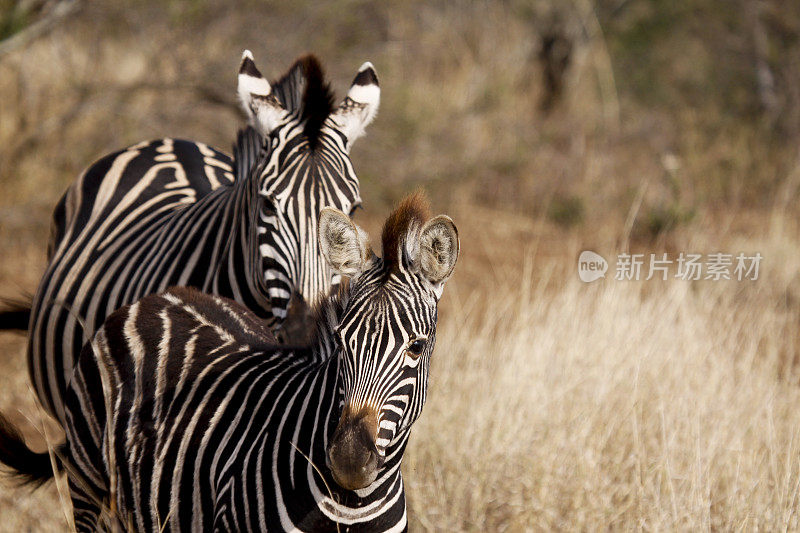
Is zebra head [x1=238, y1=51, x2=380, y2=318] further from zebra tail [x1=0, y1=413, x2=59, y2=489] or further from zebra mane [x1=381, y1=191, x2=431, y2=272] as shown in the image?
zebra tail [x1=0, y1=413, x2=59, y2=489]

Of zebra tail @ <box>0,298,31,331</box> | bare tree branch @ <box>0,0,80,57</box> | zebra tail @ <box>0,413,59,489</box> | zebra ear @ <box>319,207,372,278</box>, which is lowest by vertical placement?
zebra tail @ <box>0,413,59,489</box>

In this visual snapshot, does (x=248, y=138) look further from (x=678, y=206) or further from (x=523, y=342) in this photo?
(x=678, y=206)

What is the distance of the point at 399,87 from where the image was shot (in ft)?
32.4

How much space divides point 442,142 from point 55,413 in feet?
20.7

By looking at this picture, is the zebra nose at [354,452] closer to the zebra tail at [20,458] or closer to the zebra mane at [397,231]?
the zebra mane at [397,231]

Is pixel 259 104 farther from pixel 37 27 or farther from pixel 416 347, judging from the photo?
pixel 37 27

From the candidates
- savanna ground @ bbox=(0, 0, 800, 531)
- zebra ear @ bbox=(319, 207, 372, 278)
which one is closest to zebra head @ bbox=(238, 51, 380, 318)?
zebra ear @ bbox=(319, 207, 372, 278)

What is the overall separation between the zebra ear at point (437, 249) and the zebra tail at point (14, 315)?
119 inches

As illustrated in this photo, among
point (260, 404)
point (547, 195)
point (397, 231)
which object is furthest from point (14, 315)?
point (547, 195)

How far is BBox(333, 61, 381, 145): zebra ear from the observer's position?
3.89 meters

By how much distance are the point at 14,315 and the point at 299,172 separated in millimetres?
2096

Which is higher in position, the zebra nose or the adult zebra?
the adult zebra

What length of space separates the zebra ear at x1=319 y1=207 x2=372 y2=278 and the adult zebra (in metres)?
0.44

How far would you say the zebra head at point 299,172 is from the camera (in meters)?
3.57
